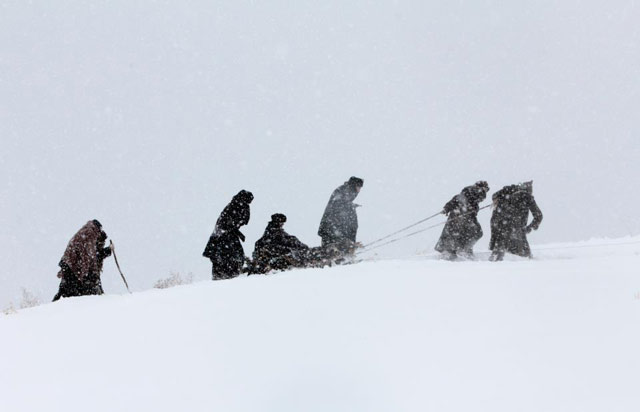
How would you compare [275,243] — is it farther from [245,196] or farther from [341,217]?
[341,217]

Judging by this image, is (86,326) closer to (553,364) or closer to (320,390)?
(320,390)

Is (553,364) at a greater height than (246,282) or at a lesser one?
lesser

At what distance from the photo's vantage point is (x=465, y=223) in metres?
10.2

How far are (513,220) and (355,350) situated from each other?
723cm

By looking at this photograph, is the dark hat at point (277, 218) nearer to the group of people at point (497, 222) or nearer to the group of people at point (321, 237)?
the group of people at point (321, 237)

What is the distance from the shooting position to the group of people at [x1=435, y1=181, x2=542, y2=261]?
1011cm

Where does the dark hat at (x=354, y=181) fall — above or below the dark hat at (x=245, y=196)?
above

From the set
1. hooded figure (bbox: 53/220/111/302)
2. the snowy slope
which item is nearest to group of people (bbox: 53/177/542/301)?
hooded figure (bbox: 53/220/111/302)

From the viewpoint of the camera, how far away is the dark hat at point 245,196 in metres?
9.86

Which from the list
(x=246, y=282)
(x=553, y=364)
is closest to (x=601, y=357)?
(x=553, y=364)

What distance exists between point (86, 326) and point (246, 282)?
192 centimetres

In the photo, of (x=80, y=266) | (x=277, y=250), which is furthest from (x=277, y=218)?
(x=80, y=266)

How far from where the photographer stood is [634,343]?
138 inches

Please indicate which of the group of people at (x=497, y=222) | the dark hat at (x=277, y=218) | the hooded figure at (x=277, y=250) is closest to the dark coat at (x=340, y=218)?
the hooded figure at (x=277, y=250)
